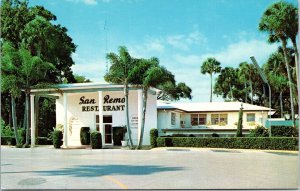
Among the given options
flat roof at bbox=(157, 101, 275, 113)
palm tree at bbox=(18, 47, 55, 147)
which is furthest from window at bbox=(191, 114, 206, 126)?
palm tree at bbox=(18, 47, 55, 147)

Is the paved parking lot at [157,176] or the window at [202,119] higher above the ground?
the window at [202,119]

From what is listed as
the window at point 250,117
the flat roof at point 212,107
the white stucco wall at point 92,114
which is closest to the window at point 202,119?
the flat roof at point 212,107

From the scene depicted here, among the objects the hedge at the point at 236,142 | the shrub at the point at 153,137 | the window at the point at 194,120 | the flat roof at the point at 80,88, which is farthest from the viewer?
the window at the point at 194,120

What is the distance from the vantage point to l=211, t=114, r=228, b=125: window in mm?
34094

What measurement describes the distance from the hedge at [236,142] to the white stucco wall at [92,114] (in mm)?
2311

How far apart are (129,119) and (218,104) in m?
12.2

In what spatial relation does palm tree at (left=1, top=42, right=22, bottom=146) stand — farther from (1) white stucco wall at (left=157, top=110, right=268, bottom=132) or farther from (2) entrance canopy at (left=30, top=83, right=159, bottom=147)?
(1) white stucco wall at (left=157, top=110, right=268, bottom=132)

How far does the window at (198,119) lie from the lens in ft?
114

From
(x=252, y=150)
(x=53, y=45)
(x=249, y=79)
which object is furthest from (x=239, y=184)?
(x=249, y=79)

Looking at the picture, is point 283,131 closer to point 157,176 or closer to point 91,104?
point 91,104

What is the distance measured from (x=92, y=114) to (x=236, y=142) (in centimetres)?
1078

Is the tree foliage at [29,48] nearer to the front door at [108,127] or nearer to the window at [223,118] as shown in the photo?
the front door at [108,127]

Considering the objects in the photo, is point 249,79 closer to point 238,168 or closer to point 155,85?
point 155,85

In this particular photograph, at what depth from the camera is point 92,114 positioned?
28.3m
